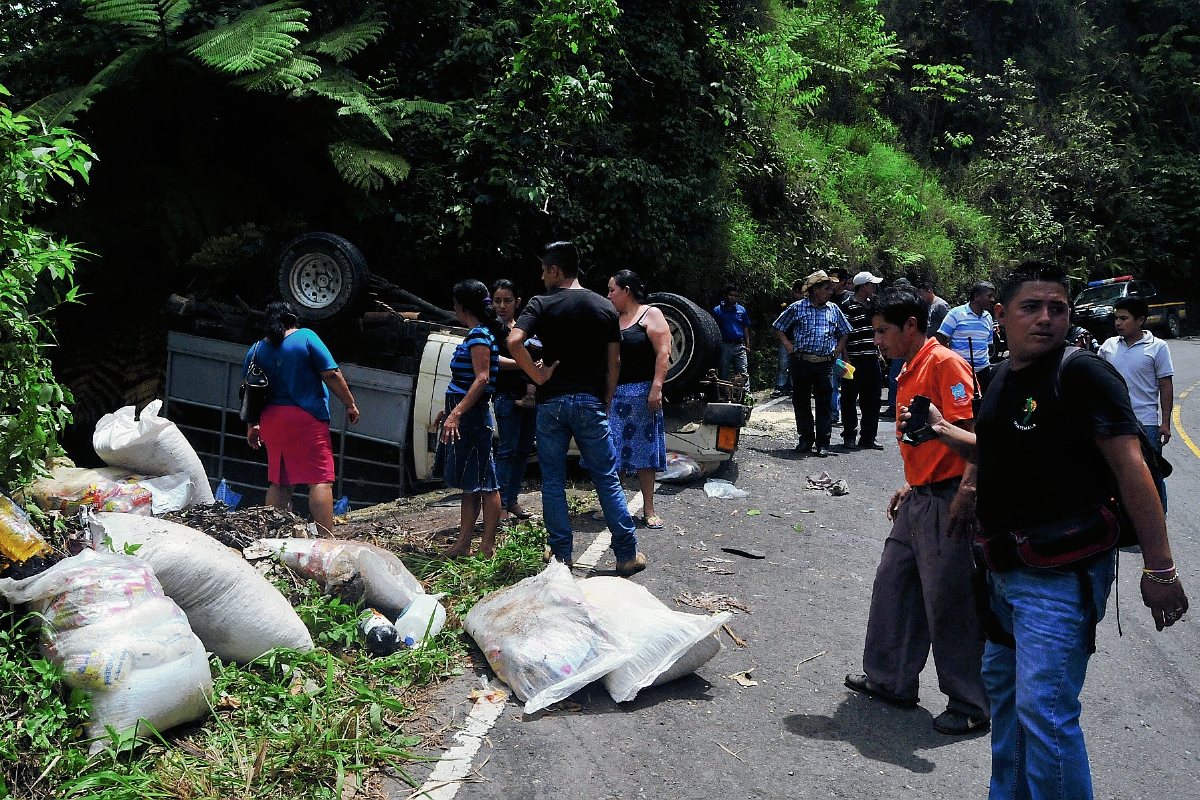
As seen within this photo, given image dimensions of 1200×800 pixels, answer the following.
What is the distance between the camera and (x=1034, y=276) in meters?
2.83

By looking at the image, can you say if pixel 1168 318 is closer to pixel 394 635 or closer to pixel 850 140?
pixel 850 140

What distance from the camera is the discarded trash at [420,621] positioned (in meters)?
4.37

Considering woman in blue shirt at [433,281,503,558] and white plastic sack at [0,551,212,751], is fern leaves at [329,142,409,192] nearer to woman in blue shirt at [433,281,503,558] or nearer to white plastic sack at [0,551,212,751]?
woman in blue shirt at [433,281,503,558]

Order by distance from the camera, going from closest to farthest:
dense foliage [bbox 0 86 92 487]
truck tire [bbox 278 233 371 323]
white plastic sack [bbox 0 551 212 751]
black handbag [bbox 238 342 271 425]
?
white plastic sack [bbox 0 551 212 751] → dense foliage [bbox 0 86 92 487] → black handbag [bbox 238 342 271 425] → truck tire [bbox 278 233 371 323]

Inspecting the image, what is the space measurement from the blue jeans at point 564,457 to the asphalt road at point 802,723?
0.53 metres

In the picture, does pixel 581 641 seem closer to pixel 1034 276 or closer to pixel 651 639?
pixel 651 639

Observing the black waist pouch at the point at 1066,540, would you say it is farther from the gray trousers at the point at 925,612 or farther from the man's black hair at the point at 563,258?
the man's black hair at the point at 563,258

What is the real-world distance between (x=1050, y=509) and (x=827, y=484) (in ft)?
18.6

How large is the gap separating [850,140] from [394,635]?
21893mm

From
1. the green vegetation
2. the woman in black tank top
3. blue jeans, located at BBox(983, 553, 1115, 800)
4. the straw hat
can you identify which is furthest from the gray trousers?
the straw hat

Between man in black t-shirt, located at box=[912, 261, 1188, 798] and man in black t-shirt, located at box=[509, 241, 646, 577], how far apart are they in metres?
2.70

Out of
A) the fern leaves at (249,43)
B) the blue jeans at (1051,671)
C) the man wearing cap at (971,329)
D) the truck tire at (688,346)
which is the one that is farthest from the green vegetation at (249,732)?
the man wearing cap at (971,329)

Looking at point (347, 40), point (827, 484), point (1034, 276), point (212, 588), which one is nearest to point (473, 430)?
point (212, 588)

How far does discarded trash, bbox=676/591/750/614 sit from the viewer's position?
5154 mm
